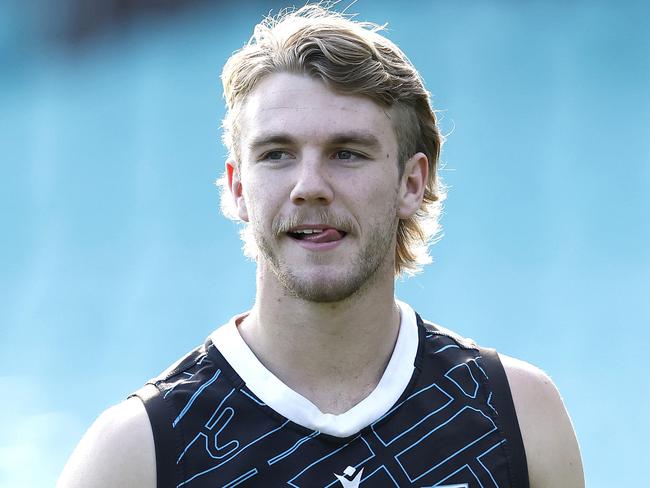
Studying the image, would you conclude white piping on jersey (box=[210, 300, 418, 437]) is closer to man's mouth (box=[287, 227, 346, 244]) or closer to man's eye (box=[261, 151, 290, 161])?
man's mouth (box=[287, 227, 346, 244])

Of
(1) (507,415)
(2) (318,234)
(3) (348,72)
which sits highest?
(3) (348,72)

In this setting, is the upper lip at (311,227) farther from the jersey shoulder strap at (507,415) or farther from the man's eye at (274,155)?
the jersey shoulder strap at (507,415)

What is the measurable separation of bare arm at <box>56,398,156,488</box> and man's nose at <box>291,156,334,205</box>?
0.75 metres

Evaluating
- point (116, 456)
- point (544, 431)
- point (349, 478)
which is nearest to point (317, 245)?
point (349, 478)

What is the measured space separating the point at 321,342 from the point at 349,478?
0.40m

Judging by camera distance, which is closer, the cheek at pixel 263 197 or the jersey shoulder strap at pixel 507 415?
the cheek at pixel 263 197

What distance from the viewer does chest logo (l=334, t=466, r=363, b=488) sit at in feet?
9.84

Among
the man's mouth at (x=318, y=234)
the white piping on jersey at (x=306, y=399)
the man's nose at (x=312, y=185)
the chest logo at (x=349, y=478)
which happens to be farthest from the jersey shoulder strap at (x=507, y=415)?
the man's nose at (x=312, y=185)

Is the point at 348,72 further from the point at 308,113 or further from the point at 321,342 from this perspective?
the point at 321,342

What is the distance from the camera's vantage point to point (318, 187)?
295 centimetres

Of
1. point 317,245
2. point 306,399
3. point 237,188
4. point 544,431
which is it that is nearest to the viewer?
point 317,245

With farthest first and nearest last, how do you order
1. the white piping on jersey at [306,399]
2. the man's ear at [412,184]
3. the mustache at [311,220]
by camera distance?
1. the man's ear at [412,184]
2. the white piping on jersey at [306,399]
3. the mustache at [311,220]

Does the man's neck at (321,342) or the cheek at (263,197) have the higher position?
the cheek at (263,197)

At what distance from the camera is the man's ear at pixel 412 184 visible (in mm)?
3275
